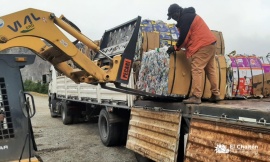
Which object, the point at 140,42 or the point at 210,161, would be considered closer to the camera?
the point at 210,161

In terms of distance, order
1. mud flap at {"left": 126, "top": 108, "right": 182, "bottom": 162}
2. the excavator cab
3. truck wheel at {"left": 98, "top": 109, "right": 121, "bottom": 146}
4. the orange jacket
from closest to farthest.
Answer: the excavator cab < mud flap at {"left": 126, "top": 108, "right": 182, "bottom": 162} < the orange jacket < truck wheel at {"left": 98, "top": 109, "right": 121, "bottom": 146}

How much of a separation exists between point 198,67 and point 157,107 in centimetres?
103

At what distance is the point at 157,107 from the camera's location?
199 inches

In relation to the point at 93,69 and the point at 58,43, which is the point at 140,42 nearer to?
the point at 93,69

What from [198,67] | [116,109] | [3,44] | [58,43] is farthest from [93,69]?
[116,109]

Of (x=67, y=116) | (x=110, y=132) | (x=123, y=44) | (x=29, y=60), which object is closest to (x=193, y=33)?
(x=123, y=44)

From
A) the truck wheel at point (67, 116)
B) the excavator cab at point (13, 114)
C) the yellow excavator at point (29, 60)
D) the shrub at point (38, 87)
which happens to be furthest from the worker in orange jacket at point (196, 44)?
the shrub at point (38, 87)

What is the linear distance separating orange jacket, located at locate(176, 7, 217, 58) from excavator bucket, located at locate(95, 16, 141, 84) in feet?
2.26

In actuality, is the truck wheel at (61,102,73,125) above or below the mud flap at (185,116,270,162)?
below

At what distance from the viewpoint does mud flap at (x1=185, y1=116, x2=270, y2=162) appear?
3048mm

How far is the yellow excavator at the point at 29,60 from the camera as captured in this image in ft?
11.6

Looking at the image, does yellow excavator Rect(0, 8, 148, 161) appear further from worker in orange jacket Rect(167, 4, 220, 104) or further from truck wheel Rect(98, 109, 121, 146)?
truck wheel Rect(98, 109, 121, 146)

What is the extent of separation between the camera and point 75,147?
7719 millimetres

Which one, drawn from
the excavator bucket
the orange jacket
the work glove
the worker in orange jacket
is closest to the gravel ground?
the excavator bucket
